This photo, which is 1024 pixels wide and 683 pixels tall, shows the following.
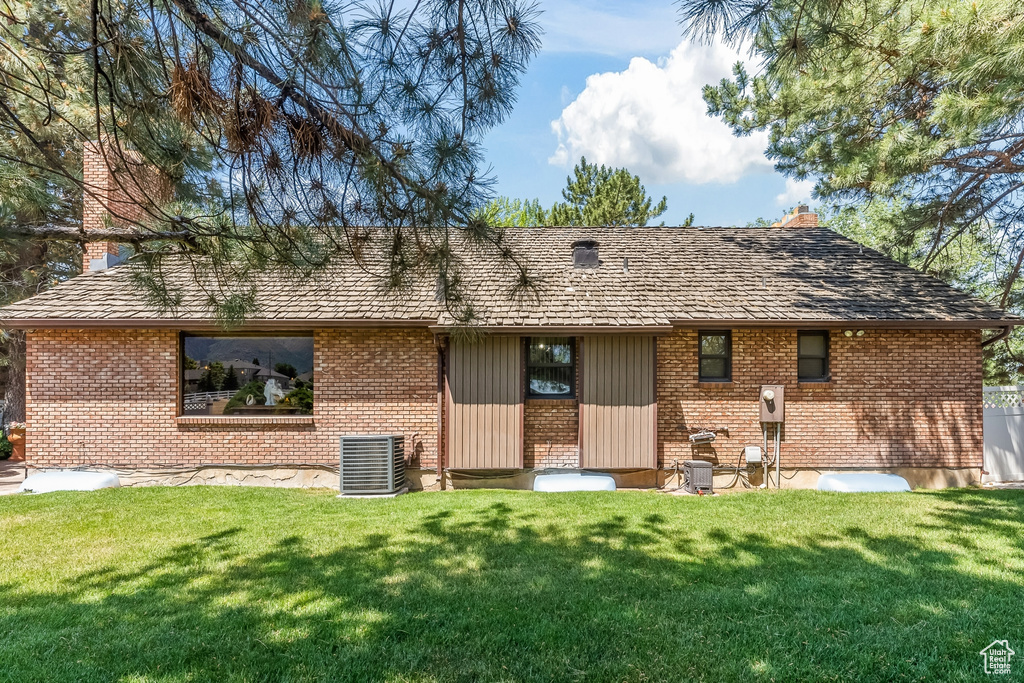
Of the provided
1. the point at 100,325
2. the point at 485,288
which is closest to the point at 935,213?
the point at 485,288

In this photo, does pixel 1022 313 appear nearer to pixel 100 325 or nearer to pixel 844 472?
pixel 844 472

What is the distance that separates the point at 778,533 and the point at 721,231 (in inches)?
335

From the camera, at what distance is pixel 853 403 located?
9180 mm

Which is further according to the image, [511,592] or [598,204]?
[598,204]

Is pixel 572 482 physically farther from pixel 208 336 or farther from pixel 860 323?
pixel 208 336

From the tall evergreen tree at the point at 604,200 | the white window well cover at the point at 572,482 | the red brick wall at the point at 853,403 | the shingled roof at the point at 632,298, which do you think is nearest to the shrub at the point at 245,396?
the shingled roof at the point at 632,298

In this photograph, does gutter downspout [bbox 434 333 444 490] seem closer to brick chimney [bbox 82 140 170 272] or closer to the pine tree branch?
brick chimney [bbox 82 140 170 272]

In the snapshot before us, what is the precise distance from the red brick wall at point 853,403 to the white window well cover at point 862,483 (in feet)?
1.35

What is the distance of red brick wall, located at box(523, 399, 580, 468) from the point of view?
906cm

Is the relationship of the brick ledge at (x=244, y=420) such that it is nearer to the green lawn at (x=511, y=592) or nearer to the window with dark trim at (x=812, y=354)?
the green lawn at (x=511, y=592)

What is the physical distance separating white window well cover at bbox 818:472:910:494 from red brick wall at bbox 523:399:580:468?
4243 millimetres

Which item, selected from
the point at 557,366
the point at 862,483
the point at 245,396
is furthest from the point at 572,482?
the point at 245,396

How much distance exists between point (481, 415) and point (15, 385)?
14.4m

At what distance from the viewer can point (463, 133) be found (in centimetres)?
342
